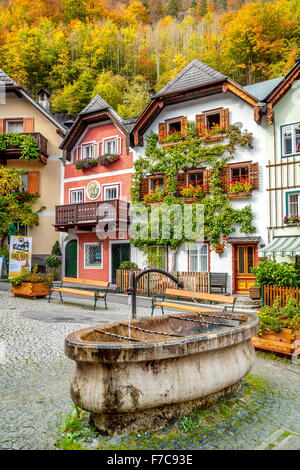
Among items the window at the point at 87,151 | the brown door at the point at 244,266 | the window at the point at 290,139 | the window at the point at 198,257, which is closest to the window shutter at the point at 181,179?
the window at the point at 198,257

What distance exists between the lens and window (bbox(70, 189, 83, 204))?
2537 cm

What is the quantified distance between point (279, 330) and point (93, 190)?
18.7 m

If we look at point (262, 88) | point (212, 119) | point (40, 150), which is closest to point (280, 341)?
point (212, 119)

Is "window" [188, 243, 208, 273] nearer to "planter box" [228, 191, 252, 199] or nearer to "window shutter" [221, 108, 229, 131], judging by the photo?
"planter box" [228, 191, 252, 199]

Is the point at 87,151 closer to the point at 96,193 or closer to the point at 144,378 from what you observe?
the point at 96,193

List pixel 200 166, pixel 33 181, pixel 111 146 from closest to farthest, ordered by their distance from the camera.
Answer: pixel 200 166
pixel 111 146
pixel 33 181

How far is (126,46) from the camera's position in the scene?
4716 centimetres

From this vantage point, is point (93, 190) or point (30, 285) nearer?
point (30, 285)

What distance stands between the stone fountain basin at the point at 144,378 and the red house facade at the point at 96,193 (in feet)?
57.4

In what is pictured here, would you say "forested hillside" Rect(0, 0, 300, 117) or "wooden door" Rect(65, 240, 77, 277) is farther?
"forested hillside" Rect(0, 0, 300, 117)

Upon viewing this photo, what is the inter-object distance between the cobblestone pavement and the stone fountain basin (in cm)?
28

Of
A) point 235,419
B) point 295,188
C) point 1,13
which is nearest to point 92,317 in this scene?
point 235,419

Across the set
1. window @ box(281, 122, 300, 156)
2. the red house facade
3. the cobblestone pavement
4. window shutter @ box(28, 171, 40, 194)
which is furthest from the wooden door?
the cobblestone pavement

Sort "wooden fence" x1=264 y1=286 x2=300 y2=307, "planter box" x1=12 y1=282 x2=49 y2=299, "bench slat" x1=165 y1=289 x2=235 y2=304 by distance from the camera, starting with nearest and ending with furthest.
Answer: "bench slat" x1=165 y1=289 x2=235 y2=304 < "wooden fence" x1=264 y1=286 x2=300 y2=307 < "planter box" x1=12 y1=282 x2=49 y2=299
